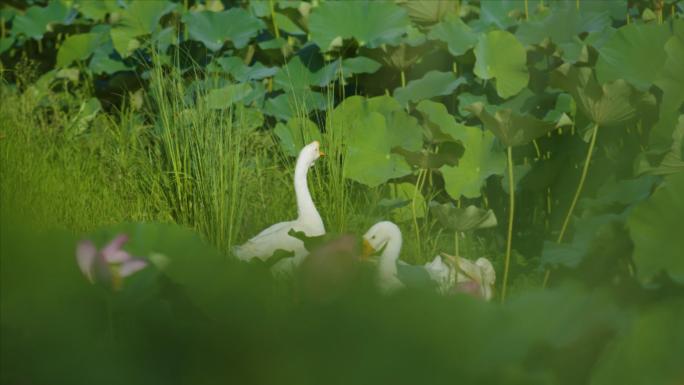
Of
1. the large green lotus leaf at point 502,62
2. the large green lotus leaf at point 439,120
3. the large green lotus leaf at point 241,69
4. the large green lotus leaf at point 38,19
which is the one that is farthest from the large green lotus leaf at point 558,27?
the large green lotus leaf at point 38,19

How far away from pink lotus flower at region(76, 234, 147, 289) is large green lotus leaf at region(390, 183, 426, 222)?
2.44 meters

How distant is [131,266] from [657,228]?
3.19ft

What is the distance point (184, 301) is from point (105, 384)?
0.68 ft

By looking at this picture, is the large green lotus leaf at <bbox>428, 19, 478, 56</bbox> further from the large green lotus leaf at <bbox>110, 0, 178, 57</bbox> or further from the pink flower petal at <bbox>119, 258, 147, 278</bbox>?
the pink flower petal at <bbox>119, 258, 147, 278</bbox>

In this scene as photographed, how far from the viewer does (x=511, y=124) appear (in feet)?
9.06

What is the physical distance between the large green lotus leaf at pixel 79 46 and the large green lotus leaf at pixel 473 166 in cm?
236

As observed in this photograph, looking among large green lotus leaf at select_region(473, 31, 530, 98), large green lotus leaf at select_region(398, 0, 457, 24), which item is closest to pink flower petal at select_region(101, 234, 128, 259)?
large green lotus leaf at select_region(473, 31, 530, 98)

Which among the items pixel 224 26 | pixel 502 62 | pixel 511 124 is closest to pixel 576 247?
pixel 511 124

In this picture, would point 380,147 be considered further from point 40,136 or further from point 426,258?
point 40,136

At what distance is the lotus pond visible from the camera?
0.57 metres

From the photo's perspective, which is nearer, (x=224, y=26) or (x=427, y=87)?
(x=427, y=87)

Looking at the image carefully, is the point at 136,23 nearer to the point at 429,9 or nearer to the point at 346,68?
the point at 346,68

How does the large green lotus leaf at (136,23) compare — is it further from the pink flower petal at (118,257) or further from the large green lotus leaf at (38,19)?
the pink flower petal at (118,257)

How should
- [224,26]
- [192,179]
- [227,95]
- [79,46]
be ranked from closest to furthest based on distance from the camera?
[192,179], [227,95], [224,26], [79,46]
